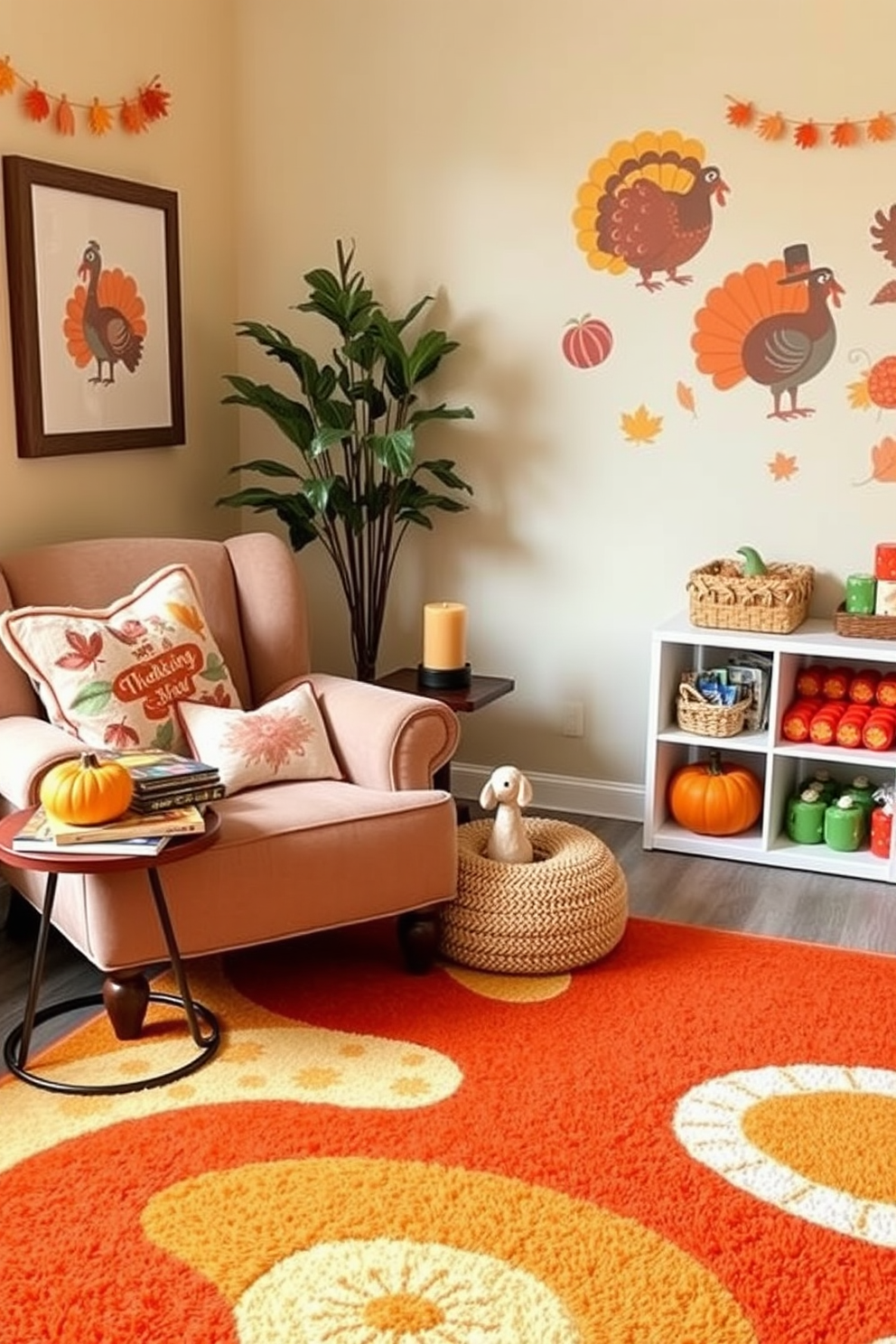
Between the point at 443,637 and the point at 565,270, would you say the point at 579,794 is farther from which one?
the point at 565,270

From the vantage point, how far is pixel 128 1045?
8.56 feet

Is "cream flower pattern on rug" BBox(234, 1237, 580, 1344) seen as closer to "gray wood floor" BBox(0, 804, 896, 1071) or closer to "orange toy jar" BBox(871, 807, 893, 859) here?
"gray wood floor" BBox(0, 804, 896, 1071)

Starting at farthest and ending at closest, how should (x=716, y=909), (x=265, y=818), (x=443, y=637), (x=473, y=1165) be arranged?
1. (x=443, y=637)
2. (x=716, y=909)
3. (x=265, y=818)
4. (x=473, y=1165)

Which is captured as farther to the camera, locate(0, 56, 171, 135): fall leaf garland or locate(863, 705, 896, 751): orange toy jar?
locate(863, 705, 896, 751): orange toy jar

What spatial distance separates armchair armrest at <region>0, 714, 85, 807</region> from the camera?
2.67 m

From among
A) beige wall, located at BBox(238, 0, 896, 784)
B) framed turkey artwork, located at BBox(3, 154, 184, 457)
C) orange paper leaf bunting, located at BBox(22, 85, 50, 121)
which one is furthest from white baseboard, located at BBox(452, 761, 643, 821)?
orange paper leaf bunting, located at BBox(22, 85, 50, 121)

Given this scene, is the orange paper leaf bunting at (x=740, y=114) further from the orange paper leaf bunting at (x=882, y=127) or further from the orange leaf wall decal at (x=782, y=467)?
the orange leaf wall decal at (x=782, y=467)

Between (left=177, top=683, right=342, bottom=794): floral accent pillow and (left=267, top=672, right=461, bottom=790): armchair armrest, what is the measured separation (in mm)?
53

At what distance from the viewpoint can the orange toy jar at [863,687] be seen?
3643 mm

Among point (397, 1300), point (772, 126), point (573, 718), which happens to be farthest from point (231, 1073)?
point (772, 126)

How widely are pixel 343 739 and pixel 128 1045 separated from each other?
0.82 metres

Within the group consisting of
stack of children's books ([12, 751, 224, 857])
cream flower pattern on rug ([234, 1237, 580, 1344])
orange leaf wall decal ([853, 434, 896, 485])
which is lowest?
cream flower pattern on rug ([234, 1237, 580, 1344])

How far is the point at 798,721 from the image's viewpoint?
360 cm

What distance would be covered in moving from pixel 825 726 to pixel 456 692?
0.95 meters
